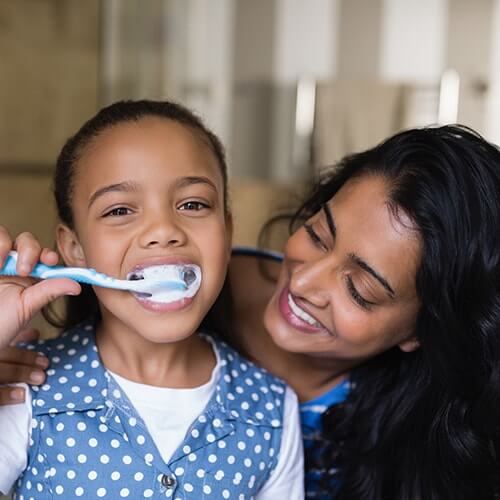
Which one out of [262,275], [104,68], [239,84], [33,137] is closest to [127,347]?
[262,275]

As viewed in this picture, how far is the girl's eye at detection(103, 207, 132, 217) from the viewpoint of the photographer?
2.74 ft

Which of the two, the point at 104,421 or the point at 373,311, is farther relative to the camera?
the point at 373,311

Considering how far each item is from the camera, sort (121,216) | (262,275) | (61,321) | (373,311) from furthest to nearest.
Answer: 1. (262,275)
2. (61,321)
3. (373,311)
4. (121,216)

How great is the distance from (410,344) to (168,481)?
0.40 metres

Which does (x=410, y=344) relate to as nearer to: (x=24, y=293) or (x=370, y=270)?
(x=370, y=270)

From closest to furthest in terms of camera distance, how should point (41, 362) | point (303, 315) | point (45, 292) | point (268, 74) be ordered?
1. point (45, 292)
2. point (41, 362)
3. point (303, 315)
4. point (268, 74)

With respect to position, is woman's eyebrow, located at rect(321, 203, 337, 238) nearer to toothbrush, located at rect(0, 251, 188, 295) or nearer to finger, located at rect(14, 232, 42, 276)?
toothbrush, located at rect(0, 251, 188, 295)

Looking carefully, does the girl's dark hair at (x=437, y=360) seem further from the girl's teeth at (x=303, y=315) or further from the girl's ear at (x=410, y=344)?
the girl's teeth at (x=303, y=315)

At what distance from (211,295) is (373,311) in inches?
9.3

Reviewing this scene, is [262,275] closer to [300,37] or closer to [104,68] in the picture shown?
[104,68]

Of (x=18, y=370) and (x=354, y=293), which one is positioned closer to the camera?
(x=18, y=370)

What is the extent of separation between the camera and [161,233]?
80 cm

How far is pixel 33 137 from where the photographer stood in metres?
2.01

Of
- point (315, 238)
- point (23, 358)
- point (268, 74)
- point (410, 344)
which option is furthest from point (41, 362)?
point (268, 74)
